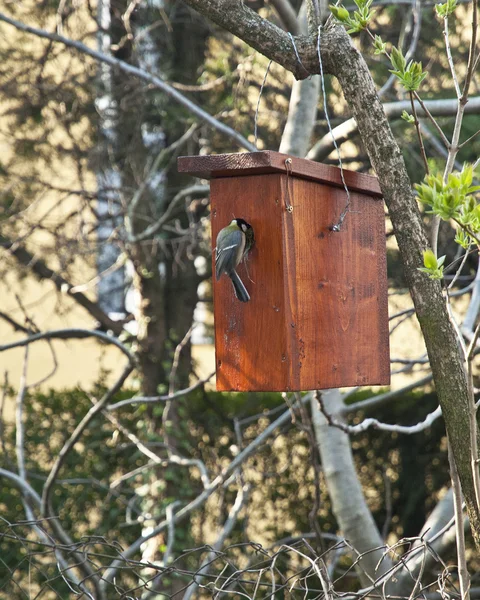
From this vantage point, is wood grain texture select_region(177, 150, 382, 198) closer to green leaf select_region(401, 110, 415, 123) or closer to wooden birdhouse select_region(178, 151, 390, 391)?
wooden birdhouse select_region(178, 151, 390, 391)

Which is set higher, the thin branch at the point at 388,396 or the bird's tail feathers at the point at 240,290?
the bird's tail feathers at the point at 240,290

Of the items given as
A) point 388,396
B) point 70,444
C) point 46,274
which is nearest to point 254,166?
point 70,444

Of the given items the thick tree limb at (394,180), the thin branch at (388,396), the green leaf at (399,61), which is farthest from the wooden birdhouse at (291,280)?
the thin branch at (388,396)

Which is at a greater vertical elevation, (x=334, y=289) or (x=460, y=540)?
(x=334, y=289)

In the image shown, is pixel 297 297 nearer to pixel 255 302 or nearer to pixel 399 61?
pixel 255 302

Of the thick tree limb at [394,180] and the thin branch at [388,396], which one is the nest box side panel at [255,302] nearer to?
the thick tree limb at [394,180]

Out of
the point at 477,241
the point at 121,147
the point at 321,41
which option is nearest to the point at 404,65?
the point at 321,41

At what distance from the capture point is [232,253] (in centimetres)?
199

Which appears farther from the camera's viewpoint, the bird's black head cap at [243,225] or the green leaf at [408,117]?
the bird's black head cap at [243,225]

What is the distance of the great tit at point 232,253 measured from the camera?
6.54ft

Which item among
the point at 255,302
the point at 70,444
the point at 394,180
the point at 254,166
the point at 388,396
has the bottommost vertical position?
the point at 70,444

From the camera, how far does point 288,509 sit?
19.1 ft

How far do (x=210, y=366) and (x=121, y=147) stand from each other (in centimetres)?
273

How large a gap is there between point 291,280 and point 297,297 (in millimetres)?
51
